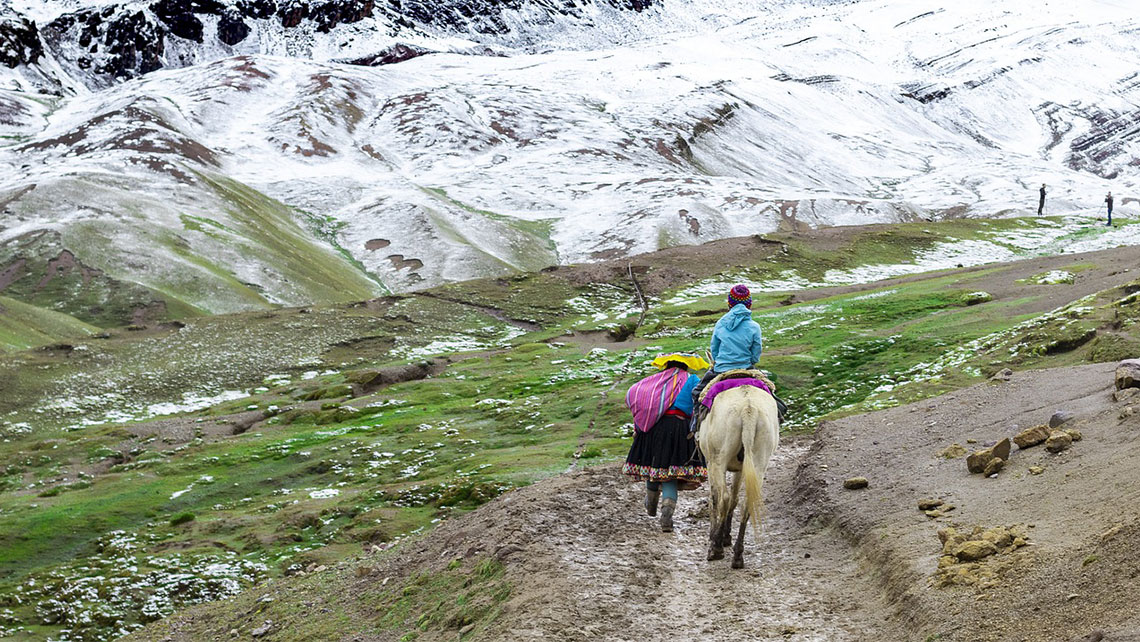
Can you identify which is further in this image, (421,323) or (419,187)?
(419,187)

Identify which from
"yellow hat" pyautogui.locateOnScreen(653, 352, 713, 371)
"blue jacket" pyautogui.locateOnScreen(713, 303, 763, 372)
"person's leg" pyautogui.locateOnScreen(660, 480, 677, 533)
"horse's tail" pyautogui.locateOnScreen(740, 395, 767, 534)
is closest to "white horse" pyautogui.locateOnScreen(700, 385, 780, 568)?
"horse's tail" pyautogui.locateOnScreen(740, 395, 767, 534)

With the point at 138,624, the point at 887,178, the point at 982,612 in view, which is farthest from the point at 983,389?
the point at 887,178

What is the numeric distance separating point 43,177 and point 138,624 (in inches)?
3402

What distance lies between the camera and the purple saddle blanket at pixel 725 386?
14.5 m

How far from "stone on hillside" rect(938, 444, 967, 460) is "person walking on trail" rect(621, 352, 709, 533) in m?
4.47

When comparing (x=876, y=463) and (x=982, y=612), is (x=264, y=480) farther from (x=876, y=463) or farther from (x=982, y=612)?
(x=982, y=612)

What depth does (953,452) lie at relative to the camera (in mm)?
17047

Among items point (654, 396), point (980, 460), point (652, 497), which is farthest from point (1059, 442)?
point (652, 497)

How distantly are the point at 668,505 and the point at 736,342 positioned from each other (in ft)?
10.5

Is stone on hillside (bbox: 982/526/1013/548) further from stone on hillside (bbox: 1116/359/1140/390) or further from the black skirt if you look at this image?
stone on hillside (bbox: 1116/359/1140/390)

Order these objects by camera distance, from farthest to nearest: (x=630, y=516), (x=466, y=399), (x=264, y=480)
→ (x=466, y=399) < (x=264, y=480) < (x=630, y=516)

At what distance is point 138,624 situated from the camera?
762 inches

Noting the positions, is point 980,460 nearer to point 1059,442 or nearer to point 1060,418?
point 1059,442

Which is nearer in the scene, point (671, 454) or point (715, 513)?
point (715, 513)
